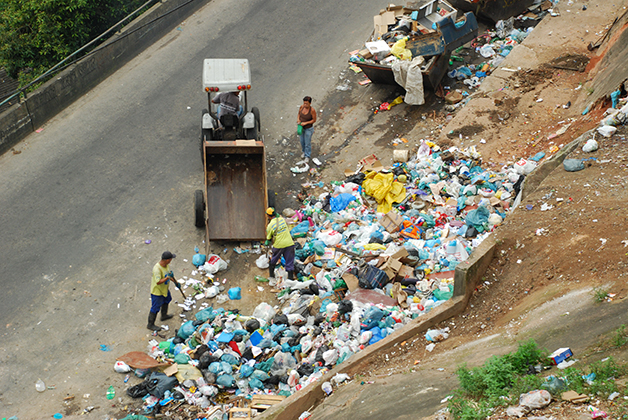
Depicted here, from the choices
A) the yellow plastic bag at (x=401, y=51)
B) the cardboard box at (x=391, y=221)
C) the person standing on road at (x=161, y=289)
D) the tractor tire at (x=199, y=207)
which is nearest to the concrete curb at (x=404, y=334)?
the cardboard box at (x=391, y=221)

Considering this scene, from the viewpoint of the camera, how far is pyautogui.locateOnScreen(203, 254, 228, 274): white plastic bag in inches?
348

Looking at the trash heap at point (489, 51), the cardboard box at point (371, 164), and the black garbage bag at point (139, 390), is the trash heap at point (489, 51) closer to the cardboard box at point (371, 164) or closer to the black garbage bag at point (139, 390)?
the cardboard box at point (371, 164)

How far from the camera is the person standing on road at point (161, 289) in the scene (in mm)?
7609

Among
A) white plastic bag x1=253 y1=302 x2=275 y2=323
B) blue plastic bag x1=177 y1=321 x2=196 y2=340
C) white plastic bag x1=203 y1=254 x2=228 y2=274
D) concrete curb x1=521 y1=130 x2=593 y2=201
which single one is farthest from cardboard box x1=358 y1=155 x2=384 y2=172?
blue plastic bag x1=177 y1=321 x2=196 y2=340

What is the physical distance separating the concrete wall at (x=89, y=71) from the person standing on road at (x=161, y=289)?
17.5 feet

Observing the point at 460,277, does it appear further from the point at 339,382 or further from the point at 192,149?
the point at 192,149

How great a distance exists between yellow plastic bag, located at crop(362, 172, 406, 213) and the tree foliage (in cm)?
807

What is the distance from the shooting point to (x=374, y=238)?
8.88 meters

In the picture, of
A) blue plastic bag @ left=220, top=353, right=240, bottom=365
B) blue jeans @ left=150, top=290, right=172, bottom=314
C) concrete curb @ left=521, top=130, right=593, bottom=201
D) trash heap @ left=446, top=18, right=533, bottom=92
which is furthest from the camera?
trash heap @ left=446, top=18, right=533, bottom=92

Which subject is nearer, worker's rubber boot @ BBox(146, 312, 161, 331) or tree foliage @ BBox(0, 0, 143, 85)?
worker's rubber boot @ BBox(146, 312, 161, 331)

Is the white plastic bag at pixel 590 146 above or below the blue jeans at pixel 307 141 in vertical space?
above

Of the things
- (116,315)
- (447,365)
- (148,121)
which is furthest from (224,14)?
(447,365)

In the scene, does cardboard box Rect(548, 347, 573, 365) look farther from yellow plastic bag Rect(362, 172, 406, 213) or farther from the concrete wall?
the concrete wall

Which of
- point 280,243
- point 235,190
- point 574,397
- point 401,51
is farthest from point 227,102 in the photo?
point 574,397
